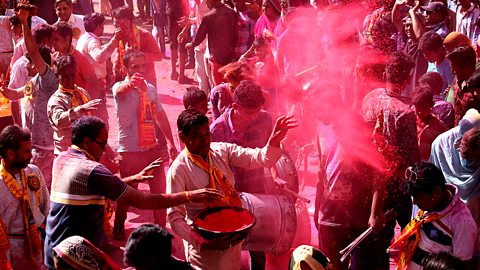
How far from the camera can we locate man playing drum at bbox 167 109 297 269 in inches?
191

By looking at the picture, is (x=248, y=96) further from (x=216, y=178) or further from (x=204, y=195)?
(x=204, y=195)

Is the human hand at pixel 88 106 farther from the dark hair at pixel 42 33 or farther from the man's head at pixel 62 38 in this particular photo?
the dark hair at pixel 42 33

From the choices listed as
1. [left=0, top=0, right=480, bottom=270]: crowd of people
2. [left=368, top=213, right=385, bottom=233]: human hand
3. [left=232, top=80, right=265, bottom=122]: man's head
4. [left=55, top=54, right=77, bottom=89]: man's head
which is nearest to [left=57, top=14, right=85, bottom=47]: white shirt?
[left=0, top=0, right=480, bottom=270]: crowd of people

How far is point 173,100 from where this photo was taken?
13.3m

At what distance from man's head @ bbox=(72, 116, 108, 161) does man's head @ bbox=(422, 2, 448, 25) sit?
19.4ft

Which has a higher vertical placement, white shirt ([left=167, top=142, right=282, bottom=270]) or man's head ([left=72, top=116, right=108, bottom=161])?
man's head ([left=72, top=116, right=108, bottom=161])

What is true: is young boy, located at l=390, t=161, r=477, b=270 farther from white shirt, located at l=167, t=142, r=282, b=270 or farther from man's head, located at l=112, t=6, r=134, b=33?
man's head, located at l=112, t=6, r=134, b=33

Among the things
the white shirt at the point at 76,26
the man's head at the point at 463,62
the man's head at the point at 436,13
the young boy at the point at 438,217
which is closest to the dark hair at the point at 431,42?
the man's head at the point at 463,62

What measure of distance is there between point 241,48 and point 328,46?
160 cm

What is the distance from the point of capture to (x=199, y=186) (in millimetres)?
4988

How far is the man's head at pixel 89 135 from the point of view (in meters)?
4.89

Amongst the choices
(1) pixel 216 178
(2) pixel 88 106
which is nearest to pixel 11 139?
(2) pixel 88 106

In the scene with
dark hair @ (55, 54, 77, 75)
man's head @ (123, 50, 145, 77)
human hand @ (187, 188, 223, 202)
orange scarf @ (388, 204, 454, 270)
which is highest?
dark hair @ (55, 54, 77, 75)

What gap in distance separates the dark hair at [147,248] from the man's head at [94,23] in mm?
6409
